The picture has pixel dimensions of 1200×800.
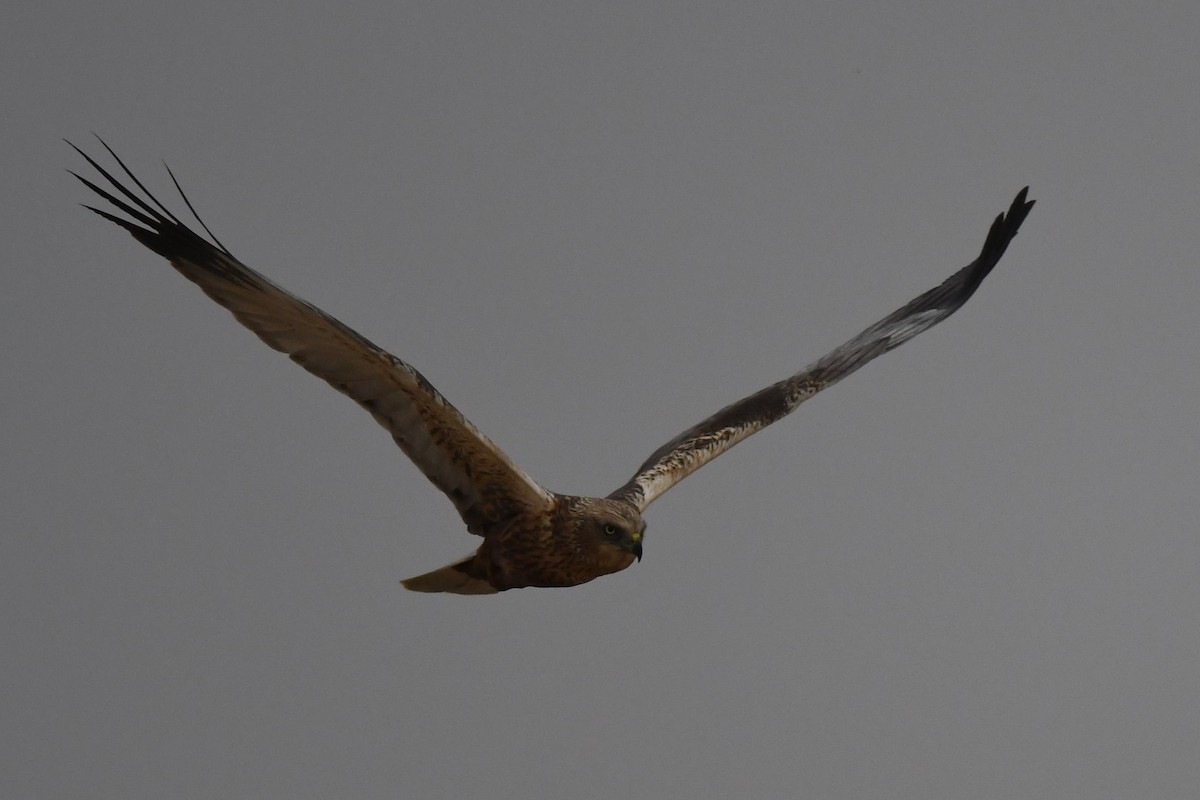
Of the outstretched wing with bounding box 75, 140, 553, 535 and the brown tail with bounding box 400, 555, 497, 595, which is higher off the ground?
the outstretched wing with bounding box 75, 140, 553, 535

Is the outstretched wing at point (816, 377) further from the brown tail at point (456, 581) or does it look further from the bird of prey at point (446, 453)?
the brown tail at point (456, 581)

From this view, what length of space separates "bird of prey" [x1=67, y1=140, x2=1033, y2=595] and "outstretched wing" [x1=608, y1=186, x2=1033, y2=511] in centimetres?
6

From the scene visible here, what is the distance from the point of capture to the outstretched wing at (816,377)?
25.8 feet

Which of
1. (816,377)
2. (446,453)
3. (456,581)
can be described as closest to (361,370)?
(446,453)

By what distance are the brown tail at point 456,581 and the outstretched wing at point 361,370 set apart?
0.66 ft

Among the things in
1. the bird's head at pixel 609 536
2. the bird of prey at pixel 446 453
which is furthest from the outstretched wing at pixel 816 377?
the bird's head at pixel 609 536

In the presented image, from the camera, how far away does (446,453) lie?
6.71m

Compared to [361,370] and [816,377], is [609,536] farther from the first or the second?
[816,377]

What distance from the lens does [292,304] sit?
6.04 meters

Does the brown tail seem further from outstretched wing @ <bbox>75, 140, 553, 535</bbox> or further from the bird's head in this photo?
the bird's head

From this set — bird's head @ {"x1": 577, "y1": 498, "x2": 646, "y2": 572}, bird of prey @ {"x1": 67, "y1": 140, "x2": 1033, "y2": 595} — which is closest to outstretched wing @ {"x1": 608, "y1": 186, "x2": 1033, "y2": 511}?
bird of prey @ {"x1": 67, "y1": 140, "x2": 1033, "y2": 595}

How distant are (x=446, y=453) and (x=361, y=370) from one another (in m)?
0.59

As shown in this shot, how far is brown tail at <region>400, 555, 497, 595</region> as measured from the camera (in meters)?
6.99

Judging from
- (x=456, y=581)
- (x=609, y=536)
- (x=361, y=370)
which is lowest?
(x=609, y=536)
